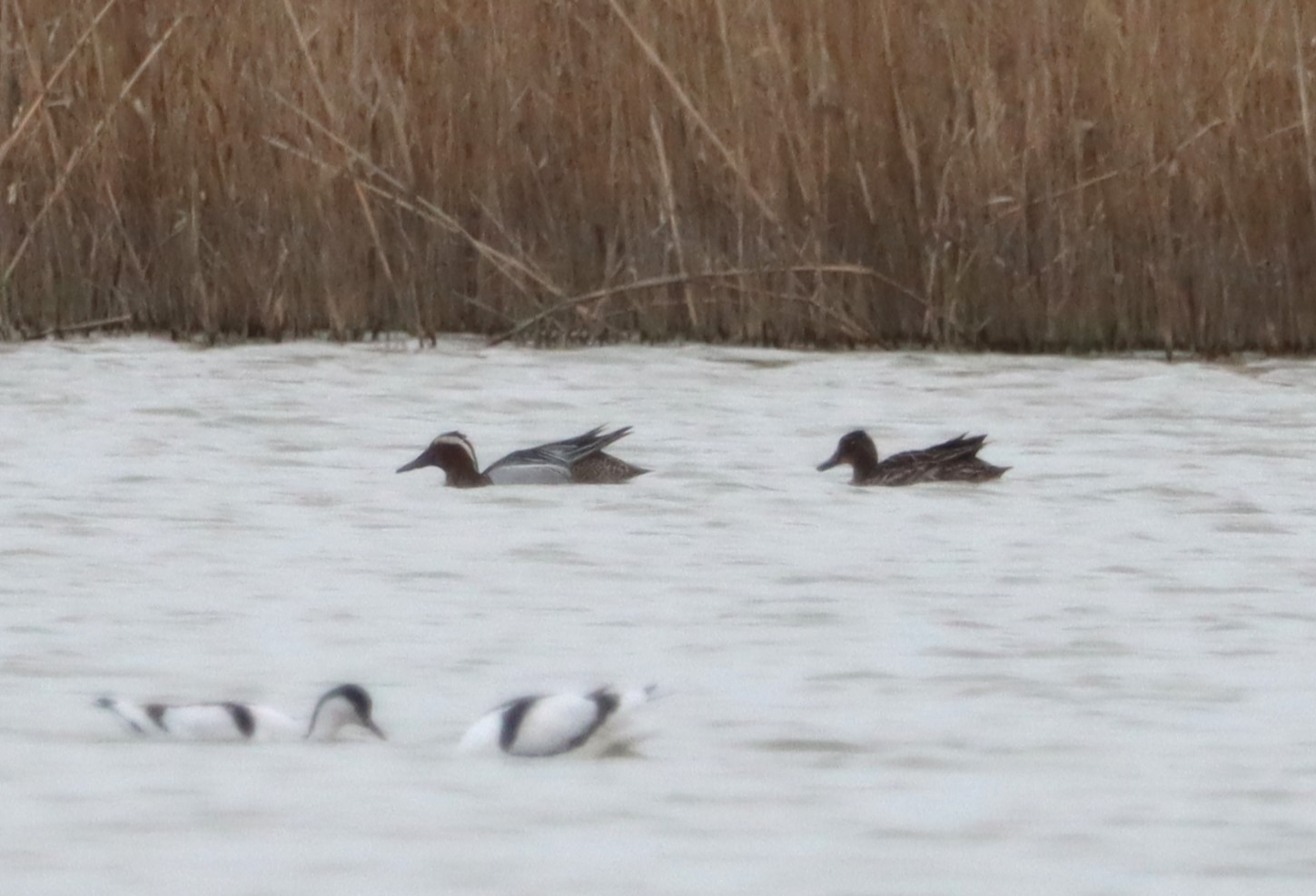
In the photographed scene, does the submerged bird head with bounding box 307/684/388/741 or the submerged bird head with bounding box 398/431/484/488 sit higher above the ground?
the submerged bird head with bounding box 398/431/484/488

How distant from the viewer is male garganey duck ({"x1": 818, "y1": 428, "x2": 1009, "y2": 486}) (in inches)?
262

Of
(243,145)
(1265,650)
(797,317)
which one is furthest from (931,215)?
(1265,650)

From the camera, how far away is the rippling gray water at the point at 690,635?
10.9 ft

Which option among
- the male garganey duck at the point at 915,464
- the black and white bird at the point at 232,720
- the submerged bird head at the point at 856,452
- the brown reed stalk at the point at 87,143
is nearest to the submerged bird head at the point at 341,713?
the black and white bird at the point at 232,720

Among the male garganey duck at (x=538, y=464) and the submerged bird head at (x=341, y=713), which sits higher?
the male garganey duck at (x=538, y=464)

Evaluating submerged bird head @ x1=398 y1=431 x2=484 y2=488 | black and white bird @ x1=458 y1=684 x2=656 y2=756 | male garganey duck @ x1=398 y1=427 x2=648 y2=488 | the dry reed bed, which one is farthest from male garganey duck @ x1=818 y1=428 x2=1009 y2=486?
black and white bird @ x1=458 y1=684 x2=656 y2=756

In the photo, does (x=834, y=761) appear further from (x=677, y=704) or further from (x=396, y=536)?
(x=396, y=536)

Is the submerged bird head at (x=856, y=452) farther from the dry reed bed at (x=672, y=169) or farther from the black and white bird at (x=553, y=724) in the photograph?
the black and white bird at (x=553, y=724)

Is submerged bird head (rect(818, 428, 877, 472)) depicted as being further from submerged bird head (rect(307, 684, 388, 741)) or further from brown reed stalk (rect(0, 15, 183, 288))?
submerged bird head (rect(307, 684, 388, 741))

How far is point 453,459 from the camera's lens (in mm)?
6770

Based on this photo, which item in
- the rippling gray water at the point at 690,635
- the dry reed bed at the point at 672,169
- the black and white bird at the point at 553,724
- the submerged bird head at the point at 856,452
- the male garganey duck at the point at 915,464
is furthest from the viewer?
the dry reed bed at the point at 672,169

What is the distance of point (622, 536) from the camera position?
5.86 meters

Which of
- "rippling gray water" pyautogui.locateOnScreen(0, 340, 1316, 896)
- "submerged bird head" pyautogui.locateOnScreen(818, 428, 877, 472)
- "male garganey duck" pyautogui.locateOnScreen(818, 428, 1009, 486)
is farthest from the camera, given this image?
"submerged bird head" pyautogui.locateOnScreen(818, 428, 877, 472)

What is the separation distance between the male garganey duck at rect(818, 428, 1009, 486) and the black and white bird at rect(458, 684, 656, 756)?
292cm
